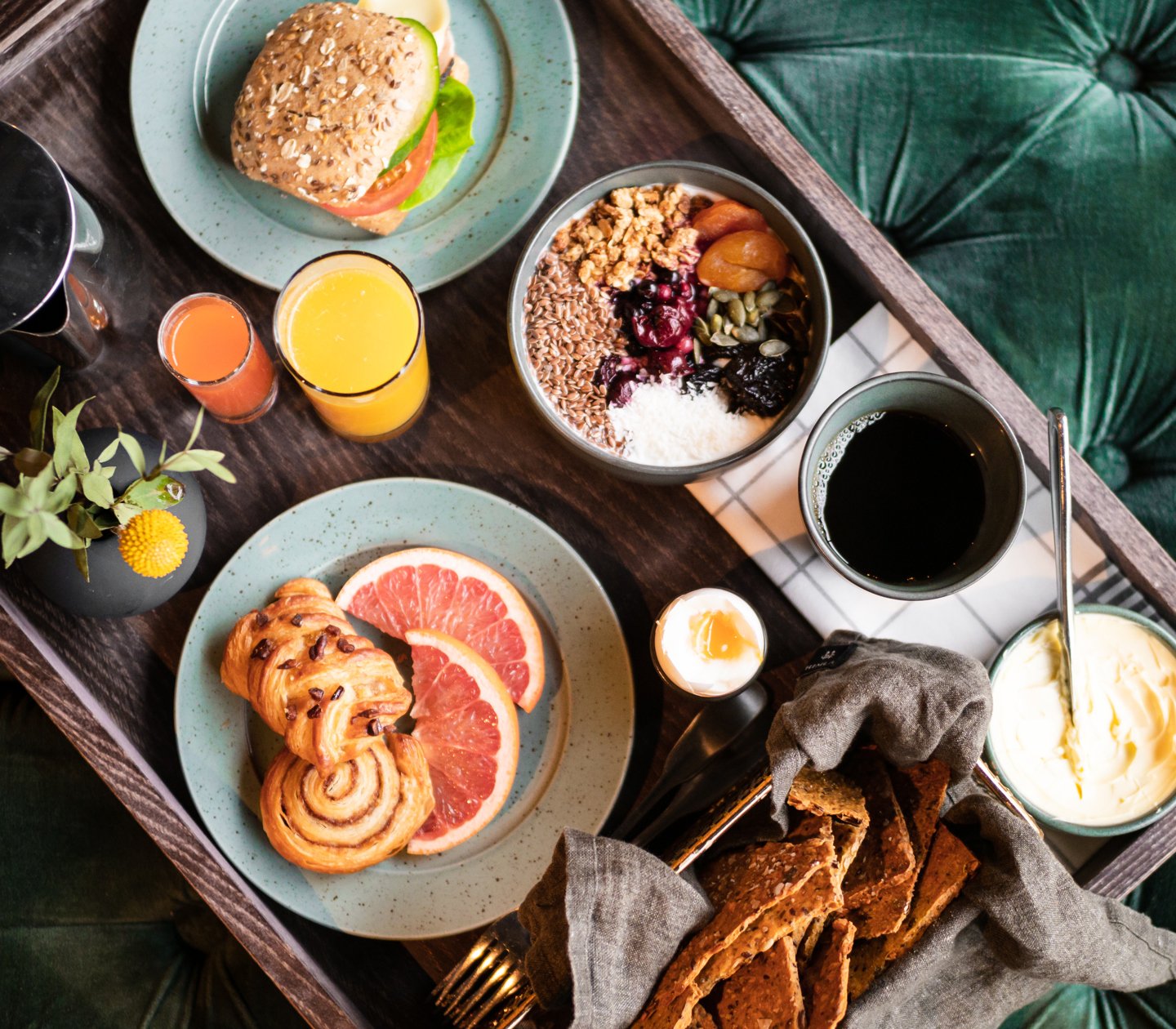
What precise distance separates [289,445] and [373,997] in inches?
29.6

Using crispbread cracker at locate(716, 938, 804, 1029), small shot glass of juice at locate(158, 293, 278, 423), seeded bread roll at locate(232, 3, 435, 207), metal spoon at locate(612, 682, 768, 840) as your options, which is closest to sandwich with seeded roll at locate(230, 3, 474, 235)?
seeded bread roll at locate(232, 3, 435, 207)

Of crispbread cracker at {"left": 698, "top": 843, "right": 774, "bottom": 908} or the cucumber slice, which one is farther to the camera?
the cucumber slice

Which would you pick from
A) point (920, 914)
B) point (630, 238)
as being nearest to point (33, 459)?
point (630, 238)

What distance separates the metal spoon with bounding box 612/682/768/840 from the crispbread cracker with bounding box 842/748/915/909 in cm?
18

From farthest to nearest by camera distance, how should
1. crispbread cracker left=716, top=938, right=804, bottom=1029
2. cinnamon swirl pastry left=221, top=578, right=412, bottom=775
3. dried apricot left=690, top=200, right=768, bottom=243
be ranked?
dried apricot left=690, top=200, right=768, bottom=243, cinnamon swirl pastry left=221, top=578, right=412, bottom=775, crispbread cracker left=716, top=938, right=804, bottom=1029

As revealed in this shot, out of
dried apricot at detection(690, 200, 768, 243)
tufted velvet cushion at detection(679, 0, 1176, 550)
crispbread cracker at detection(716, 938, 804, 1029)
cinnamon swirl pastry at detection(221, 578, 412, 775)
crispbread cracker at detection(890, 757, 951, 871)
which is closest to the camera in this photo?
crispbread cracker at detection(716, 938, 804, 1029)

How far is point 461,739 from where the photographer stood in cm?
126

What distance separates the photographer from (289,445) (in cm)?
135

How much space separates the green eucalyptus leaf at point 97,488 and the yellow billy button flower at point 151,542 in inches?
2.0

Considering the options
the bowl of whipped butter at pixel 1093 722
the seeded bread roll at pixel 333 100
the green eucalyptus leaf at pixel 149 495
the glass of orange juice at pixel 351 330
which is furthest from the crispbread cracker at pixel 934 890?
the seeded bread roll at pixel 333 100

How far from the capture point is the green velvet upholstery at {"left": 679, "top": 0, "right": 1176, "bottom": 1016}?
1.45m

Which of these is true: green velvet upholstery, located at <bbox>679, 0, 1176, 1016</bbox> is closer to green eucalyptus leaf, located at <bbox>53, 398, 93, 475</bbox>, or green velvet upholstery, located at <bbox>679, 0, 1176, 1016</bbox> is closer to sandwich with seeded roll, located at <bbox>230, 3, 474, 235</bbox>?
sandwich with seeded roll, located at <bbox>230, 3, 474, 235</bbox>

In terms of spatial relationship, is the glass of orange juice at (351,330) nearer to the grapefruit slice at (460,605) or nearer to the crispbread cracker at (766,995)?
the grapefruit slice at (460,605)

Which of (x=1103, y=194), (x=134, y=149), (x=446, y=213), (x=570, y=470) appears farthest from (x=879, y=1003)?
(x=134, y=149)
